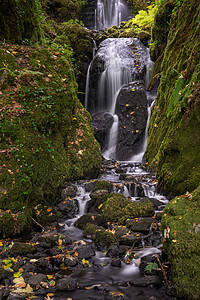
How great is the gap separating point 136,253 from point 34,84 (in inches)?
186

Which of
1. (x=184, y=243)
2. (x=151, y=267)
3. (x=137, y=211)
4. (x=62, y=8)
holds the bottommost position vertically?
(x=137, y=211)

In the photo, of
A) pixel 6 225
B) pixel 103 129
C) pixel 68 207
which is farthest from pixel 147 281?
pixel 103 129

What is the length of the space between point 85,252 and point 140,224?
1.28 meters

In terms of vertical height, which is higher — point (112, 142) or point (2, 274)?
point (2, 274)

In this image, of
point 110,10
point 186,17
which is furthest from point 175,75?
point 110,10

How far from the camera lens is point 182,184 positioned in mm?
4836

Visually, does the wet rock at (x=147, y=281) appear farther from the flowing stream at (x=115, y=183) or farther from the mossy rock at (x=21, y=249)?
the mossy rock at (x=21, y=249)

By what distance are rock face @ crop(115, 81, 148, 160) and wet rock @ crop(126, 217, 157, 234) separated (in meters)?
8.38

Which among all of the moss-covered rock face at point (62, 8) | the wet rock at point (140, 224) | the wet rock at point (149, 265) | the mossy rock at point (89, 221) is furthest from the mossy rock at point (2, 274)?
the moss-covered rock face at point (62, 8)

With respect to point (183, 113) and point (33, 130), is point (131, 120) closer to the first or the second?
point (183, 113)

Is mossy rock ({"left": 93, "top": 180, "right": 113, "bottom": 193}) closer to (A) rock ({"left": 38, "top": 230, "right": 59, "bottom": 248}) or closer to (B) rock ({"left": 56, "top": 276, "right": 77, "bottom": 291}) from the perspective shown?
(A) rock ({"left": 38, "top": 230, "right": 59, "bottom": 248})

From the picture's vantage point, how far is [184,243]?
2480 millimetres

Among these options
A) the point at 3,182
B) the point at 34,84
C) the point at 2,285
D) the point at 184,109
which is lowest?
the point at 2,285

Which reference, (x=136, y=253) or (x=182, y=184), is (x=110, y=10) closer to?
(x=182, y=184)
